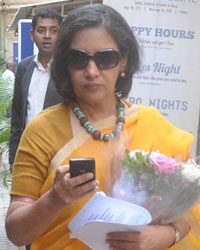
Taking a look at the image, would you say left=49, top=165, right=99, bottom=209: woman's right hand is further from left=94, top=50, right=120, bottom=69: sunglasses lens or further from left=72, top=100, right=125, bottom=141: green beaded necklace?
left=94, top=50, right=120, bottom=69: sunglasses lens

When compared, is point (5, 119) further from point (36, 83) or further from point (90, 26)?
point (90, 26)

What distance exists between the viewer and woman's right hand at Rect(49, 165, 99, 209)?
4.95 feet

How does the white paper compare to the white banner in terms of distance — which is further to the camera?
the white banner

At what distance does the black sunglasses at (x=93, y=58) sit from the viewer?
72.4 inches

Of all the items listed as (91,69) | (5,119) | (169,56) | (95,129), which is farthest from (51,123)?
(5,119)

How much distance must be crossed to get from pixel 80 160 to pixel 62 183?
12 cm

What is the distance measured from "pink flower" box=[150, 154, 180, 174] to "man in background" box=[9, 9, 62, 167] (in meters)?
2.38

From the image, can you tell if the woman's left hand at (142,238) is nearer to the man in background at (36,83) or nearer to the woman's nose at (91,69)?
the woman's nose at (91,69)

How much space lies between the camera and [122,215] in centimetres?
156

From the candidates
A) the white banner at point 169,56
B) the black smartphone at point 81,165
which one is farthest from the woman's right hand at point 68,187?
the white banner at point 169,56

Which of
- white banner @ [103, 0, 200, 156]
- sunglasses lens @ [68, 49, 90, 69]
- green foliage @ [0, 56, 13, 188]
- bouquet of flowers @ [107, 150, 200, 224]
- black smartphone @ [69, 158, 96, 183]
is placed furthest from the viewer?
green foliage @ [0, 56, 13, 188]

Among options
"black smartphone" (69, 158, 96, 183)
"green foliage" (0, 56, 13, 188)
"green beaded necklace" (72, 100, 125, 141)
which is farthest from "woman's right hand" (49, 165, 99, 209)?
"green foliage" (0, 56, 13, 188)

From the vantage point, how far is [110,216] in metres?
1.57

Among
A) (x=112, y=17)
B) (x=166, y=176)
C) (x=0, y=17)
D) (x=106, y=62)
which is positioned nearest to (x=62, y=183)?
(x=166, y=176)
